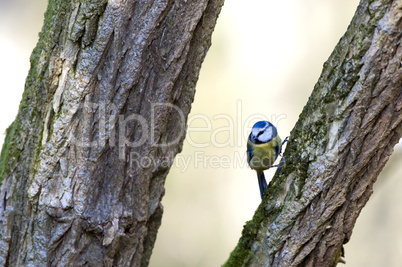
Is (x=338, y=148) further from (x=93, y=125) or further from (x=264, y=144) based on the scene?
(x=264, y=144)

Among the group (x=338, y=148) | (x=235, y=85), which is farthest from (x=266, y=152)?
(x=235, y=85)

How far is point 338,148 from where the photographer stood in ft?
5.80

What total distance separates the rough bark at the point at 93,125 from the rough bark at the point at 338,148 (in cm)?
62

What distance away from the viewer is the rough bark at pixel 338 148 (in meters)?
1.66

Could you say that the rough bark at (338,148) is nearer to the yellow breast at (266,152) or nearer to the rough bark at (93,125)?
the rough bark at (93,125)

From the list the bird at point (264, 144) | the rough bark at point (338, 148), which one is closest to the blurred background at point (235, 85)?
the bird at point (264, 144)

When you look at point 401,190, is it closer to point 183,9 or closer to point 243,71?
point 243,71

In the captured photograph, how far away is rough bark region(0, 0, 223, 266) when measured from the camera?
1934 mm

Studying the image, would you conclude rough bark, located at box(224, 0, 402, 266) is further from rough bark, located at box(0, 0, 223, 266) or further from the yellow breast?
the yellow breast

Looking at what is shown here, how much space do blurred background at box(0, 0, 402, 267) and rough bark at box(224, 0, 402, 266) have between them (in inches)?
110

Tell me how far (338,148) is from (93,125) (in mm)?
1073

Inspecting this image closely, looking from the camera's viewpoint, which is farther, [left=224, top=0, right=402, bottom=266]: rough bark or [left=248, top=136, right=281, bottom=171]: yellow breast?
A: [left=248, top=136, right=281, bottom=171]: yellow breast

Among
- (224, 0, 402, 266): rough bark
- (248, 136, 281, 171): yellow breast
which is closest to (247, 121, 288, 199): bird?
(248, 136, 281, 171): yellow breast

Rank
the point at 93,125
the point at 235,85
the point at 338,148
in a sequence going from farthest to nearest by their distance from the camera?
the point at 235,85
the point at 93,125
the point at 338,148
